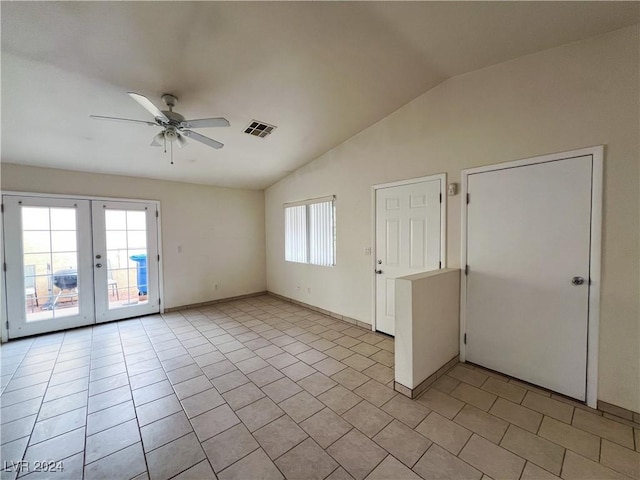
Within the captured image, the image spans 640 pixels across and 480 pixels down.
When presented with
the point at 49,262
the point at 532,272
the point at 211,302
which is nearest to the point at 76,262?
the point at 49,262

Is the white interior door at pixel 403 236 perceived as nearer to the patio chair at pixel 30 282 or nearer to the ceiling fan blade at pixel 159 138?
the ceiling fan blade at pixel 159 138

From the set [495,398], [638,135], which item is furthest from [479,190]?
[495,398]

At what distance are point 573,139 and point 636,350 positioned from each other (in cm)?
172

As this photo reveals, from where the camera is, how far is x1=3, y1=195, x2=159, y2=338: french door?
3.68m

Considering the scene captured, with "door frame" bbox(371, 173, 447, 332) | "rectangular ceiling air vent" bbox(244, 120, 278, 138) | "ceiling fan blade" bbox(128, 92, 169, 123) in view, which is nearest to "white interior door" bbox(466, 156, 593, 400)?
"door frame" bbox(371, 173, 447, 332)

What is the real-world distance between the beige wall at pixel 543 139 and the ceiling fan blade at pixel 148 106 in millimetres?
2555

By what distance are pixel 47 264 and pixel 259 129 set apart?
369cm

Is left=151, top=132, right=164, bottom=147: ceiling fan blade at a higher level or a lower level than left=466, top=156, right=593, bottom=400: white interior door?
higher

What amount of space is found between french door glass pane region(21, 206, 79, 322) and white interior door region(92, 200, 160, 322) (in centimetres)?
28

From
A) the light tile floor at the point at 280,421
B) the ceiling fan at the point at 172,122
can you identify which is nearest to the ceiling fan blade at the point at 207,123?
the ceiling fan at the point at 172,122

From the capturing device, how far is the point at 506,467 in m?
1.62

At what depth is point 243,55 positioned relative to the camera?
86.7 inches

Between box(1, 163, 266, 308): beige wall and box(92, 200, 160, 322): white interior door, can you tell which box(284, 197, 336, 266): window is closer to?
box(1, 163, 266, 308): beige wall

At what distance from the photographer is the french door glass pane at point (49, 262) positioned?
375 cm
